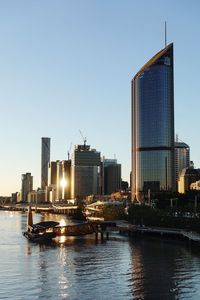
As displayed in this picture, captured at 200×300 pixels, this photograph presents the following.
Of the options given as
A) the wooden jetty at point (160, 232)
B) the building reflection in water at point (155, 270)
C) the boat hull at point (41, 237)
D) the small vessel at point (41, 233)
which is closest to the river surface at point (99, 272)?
the building reflection in water at point (155, 270)

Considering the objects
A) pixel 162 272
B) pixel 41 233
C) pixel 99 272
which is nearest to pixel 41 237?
pixel 41 233

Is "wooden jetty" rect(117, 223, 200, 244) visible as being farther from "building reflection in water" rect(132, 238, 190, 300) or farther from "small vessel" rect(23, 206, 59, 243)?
"small vessel" rect(23, 206, 59, 243)

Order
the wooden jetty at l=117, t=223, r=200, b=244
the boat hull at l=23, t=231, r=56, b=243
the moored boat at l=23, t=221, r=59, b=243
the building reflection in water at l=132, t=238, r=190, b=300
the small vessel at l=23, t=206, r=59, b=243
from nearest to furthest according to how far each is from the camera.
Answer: the building reflection in water at l=132, t=238, r=190, b=300, the wooden jetty at l=117, t=223, r=200, b=244, the boat hull at l=23, t=231, r=56, b=243, the small vessel at l=23, t=206, r=59, b=243, the moored boat at l=23, t=221, r=59, b=243

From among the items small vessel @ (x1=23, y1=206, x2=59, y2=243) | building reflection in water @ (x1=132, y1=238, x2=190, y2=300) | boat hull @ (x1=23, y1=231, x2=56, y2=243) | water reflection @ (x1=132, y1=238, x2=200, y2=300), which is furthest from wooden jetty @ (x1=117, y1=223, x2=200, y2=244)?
boat hull @ (x1=23, y1=231, x2=56, y2=243)

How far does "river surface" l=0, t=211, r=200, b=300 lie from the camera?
68.6 meters

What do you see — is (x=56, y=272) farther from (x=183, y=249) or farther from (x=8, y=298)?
(x=183, y=249)

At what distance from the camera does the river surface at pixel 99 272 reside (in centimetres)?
6862

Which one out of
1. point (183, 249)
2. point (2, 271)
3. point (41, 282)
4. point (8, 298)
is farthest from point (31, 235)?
point (8, 298)

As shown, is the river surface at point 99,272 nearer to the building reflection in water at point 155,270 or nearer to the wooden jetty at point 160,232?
the building reflection in water at point 155,270

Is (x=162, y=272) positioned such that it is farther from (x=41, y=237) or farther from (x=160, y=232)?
(x=160, y=232)

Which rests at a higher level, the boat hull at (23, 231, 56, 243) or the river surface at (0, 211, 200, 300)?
the boat hull at (23, 231, 56, 243)

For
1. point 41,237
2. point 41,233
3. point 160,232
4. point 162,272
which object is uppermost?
point 41,233

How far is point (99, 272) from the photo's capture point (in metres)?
83.7

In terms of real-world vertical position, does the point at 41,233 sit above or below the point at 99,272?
above
